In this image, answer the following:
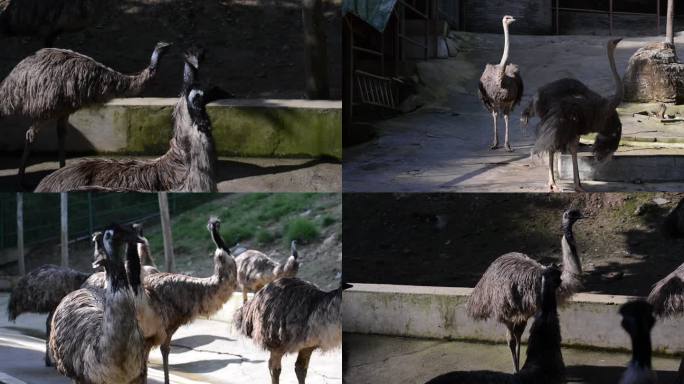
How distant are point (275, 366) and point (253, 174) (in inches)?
35.9

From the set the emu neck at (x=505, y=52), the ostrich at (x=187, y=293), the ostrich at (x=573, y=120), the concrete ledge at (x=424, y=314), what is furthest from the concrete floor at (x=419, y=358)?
the emu neck at (x=505, y=52)

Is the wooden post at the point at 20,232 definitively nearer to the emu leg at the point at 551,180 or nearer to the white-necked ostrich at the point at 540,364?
the white-necked ostrich at the point at 540,364

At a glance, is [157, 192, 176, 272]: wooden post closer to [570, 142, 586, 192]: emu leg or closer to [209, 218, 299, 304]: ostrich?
[209, 218, 299, 304]: ostrich

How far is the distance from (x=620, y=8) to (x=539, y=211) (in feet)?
12.2

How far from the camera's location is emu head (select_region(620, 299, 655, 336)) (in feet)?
13.2

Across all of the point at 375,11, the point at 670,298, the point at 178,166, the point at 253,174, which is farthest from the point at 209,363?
the point at 375,11

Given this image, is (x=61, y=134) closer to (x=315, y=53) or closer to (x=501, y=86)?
(x=315, y=53)

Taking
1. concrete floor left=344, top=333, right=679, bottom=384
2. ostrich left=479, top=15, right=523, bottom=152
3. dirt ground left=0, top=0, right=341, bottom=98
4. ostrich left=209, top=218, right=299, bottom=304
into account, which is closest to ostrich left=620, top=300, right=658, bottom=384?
concrete floor left=344, top=333, right=679, bottom=384

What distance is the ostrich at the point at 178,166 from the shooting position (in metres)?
3.97

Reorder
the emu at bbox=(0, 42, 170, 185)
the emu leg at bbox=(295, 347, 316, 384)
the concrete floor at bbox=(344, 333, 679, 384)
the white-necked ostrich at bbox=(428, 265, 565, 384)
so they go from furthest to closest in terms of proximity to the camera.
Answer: the concrete floor at bbox=(344, 333, 679, 384) → the emu at bbox=(0, 42, 170, 185) → the emu leg at bbox=(295, 347, 316, 384) → the white-necked ostrich at bbox=(428, 265, 565, 384)

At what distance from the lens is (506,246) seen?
17.5ft

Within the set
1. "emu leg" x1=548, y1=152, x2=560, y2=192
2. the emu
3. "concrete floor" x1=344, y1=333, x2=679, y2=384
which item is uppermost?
the emu

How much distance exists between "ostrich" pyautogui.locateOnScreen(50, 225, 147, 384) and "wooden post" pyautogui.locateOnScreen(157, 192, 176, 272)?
0.49 m

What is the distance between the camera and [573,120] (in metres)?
5.38
